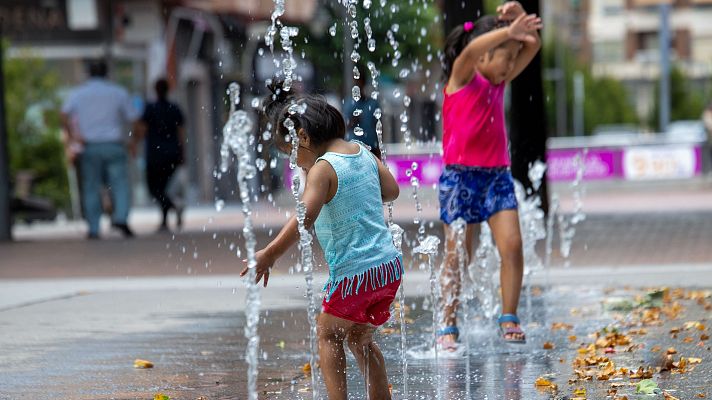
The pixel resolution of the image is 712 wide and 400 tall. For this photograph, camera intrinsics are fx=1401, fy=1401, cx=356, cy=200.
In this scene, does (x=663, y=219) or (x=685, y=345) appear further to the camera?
(x=663, y=219)

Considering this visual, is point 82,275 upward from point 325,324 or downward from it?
downward

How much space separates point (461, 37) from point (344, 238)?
8.30 ft

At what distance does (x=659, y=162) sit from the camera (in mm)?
30047

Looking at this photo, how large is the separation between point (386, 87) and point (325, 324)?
4076 centimetres

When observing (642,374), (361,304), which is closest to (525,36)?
(642,374)

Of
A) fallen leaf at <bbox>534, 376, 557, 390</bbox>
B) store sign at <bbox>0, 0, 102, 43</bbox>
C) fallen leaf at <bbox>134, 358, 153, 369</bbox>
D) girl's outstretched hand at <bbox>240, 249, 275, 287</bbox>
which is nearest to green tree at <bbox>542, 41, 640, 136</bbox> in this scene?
store sign at <bbox>0, 0, 102, 43</bbox>

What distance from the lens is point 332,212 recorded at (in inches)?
186

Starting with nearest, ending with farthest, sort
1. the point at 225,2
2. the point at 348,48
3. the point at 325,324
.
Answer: the point at 325,324 → the point at 348,48 → the point at 225,2

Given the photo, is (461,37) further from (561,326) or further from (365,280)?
(365,280)

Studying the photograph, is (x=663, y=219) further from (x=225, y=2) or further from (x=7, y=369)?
(x=225, y=2)

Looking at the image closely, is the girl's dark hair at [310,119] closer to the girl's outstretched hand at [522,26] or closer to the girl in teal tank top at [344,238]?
the girl in teal tank top at [344,238]


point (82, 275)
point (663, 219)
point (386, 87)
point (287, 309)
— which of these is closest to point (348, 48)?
point (386, 87)

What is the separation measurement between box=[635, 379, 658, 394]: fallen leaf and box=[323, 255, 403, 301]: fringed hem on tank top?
1.15 meters

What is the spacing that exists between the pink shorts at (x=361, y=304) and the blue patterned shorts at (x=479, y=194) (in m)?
2.19
